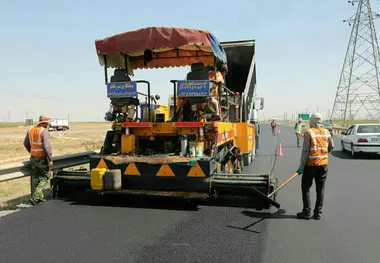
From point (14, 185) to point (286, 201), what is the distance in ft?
25.4

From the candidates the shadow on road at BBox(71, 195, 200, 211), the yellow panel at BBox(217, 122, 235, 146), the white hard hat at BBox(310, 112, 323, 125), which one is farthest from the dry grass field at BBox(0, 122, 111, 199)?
the white hard hat at BBox(310, 112, 323, 125)

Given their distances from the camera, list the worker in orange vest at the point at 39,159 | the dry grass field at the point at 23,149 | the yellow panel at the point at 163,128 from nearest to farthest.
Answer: the worker in orange vest at the point at 39,159
the yellow panel at the point at 163,128
the dry grass field at the point at 23,149

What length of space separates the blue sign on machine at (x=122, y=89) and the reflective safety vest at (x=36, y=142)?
150 centimetres

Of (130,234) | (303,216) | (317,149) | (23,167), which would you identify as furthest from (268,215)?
(23,167)

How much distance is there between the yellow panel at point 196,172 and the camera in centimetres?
586

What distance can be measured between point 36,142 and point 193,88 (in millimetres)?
3155

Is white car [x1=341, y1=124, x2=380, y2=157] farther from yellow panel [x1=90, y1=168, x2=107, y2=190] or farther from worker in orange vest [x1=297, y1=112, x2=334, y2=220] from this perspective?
yellow panel [x1=90, y1=168, x2=107, y2=190]

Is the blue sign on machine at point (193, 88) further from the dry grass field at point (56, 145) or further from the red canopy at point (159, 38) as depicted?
the dry grass field at point (56, 145)

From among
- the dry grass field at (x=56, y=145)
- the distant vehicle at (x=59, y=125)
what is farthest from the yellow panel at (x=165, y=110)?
the distant vehicle at (x=59, y=125)

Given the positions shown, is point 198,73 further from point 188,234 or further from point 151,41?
point 188,234

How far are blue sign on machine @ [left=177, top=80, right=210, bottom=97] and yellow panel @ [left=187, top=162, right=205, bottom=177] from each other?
4.23 feet

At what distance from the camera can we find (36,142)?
21.5 feet

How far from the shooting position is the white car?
556 inches

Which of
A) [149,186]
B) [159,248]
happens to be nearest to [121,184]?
[149,186]
